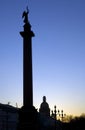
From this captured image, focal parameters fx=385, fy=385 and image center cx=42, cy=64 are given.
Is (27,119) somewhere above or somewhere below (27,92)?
below

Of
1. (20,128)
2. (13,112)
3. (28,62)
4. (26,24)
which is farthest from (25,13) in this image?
(13,112)

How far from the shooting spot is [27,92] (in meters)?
38.8

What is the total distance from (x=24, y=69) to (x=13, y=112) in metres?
75.6

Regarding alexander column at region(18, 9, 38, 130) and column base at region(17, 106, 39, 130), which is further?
alexander column at region(18, 9, 38, 130)

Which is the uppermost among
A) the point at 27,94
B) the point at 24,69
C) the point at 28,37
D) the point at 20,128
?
the point at 28,37

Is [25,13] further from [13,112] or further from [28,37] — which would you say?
[13,112]

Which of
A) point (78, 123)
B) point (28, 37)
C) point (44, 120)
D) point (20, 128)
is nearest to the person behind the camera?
point (20, 128)

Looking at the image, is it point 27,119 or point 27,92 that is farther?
point 27,92

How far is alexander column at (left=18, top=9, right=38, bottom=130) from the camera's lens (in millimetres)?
37681

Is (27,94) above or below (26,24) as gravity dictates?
below

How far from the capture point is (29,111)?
38.0 metres

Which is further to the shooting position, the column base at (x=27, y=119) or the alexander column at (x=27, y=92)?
the alexander column at (x=27, y=92)

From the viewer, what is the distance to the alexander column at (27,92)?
37681mm

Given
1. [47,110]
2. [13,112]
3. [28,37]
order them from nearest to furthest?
[28,37], [13,112], [47,110]
